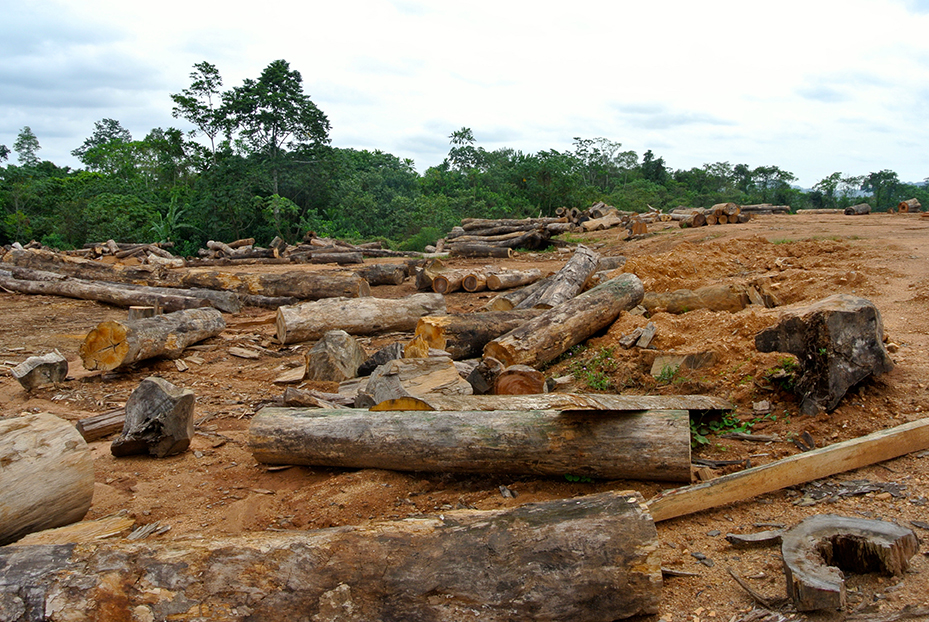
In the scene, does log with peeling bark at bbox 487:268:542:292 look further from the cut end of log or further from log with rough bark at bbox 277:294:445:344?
the cut end of log

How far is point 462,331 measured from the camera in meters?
6.73

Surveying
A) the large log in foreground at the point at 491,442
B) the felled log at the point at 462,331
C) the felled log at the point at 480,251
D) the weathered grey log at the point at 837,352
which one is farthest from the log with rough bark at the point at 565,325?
the felled log at the point at 480,251

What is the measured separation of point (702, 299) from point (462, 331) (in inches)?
119

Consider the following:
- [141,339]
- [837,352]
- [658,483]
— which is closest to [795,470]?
[658,483]

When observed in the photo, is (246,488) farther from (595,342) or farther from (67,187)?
(67,187)

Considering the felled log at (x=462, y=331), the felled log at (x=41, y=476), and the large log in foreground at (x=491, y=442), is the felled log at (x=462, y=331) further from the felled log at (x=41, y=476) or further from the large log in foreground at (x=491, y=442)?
the felled log at (x=41, y=476)

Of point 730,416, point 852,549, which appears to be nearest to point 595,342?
point 730,416

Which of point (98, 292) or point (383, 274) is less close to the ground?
point (383, 274)

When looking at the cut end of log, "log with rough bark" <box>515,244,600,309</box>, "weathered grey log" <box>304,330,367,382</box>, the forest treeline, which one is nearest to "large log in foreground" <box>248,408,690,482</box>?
"weathered grey log" <box>304,330,367,382</box>

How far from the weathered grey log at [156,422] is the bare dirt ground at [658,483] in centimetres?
11

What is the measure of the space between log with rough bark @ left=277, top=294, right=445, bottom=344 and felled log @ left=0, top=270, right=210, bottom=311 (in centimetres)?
314

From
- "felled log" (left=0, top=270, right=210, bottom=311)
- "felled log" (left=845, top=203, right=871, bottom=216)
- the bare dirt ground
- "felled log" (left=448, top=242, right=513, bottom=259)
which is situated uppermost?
"felled log" (left=845, top=203, right=871, bottom=216)

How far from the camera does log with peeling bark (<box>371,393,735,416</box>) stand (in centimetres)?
352

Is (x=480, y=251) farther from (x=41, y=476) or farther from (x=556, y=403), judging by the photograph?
(x=41, y=476)
